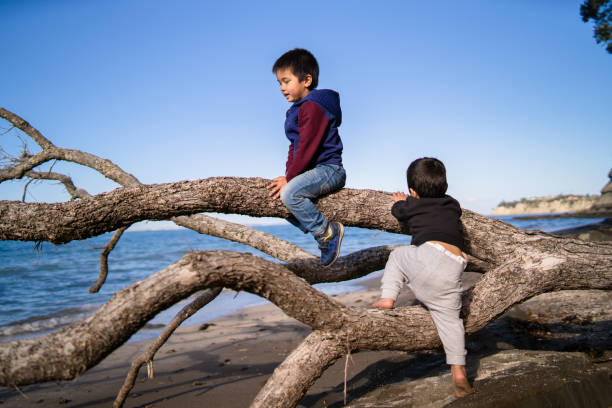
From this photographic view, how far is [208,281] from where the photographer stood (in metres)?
2.07

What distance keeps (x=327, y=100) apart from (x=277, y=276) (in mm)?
1674

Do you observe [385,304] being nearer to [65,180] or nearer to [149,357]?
[149,357]

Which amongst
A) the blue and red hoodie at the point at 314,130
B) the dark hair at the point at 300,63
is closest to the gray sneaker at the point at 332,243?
the blue and red hoodie at the point at 314,130

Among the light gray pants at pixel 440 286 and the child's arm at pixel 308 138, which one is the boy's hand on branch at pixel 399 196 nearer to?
the light gray pants at pixel 440 286

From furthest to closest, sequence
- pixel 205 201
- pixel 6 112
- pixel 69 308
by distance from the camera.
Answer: pixel 69 308 < pixel 6 112 < pixel 205 201

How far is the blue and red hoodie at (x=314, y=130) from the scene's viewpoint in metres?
3.09

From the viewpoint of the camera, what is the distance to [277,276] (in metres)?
2.25

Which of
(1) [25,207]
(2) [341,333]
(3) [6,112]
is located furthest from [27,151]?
(2) [341,333]

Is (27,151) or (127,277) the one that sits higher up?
(27,151)

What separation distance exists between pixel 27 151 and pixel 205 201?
3.45 meters

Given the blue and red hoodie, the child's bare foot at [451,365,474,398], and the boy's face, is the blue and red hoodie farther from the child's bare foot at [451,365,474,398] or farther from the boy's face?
the child's bare foot at [451,365,474,398]

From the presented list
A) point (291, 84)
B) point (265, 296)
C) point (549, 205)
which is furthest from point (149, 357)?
point (549, 205)

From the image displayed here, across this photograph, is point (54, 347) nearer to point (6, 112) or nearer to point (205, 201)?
point (205, 201)

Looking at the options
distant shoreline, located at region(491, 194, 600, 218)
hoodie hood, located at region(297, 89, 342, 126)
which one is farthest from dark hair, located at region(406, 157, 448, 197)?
distant shoreline, located at region(491, 194, 600, 218)
